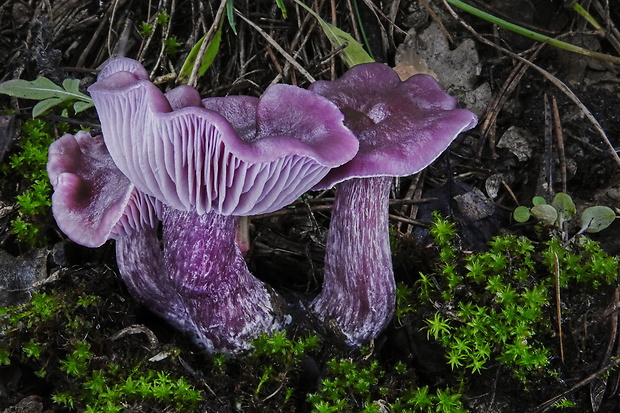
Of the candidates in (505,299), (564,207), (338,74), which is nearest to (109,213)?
(505,299)

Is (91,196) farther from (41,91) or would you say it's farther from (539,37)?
(539,37)

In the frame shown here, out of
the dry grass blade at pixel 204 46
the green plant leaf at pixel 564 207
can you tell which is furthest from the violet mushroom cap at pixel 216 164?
the green plant leaf at pixel 564 207

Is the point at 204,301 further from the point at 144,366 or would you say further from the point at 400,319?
the point at 400,319

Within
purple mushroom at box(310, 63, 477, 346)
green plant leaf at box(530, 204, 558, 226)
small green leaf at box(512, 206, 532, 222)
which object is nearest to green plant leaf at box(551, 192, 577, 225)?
green plant leaf at box(530, 204, 558, 226)

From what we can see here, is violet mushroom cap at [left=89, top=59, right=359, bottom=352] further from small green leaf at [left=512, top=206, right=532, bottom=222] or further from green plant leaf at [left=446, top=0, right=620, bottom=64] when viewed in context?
green plant leaf at [left=446, top=0, right=620, bottom=64]


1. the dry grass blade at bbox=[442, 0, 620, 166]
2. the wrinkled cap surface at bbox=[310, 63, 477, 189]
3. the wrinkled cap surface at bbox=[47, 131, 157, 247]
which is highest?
the wrinkled cap surface at bbox=[310, 63, 477, 189]

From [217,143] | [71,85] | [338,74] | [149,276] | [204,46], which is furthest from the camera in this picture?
[338,74]
